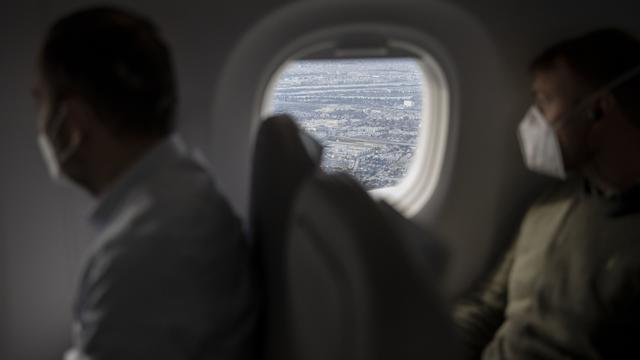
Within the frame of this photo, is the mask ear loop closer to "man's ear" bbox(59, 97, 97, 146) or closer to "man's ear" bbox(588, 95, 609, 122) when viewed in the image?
"man's ear" bbox(588, 95, 609, 122)

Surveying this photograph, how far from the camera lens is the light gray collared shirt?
3.02ft

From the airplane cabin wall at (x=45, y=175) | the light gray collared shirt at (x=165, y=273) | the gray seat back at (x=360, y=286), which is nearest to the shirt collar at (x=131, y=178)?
the light gray collared shirt at (x=165, y=273)

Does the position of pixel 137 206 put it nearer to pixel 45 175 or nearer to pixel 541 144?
pixel 45 175

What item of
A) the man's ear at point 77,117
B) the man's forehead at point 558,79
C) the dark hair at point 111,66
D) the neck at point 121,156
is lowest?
the man's forehead at point 558,79

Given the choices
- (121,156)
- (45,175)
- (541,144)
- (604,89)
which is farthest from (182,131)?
(604,89)

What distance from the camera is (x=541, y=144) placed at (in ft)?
5.70

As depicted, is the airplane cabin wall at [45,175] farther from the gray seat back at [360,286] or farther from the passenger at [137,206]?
the gray seat back at [360,286]

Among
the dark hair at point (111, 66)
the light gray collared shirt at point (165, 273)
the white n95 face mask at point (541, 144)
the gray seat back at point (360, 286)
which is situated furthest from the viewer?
the white n95 face mask at point (541, 144)

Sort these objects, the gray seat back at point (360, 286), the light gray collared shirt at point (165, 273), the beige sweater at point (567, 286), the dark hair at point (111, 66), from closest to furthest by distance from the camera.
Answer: the gray seat back at point (360, 286)
the light gray collared shirt at point (165, 273)
the dark hair at point (111, 66)
the beige sweater at point (567, 286)

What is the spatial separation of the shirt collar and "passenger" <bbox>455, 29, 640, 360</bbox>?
0.98m

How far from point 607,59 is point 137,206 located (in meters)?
1.22

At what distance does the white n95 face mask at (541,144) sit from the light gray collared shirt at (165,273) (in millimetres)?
974

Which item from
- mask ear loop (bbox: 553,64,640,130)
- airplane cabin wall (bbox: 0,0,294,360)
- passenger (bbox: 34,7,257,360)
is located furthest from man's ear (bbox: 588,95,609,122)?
passenger (bbox: 34,7,257,360)

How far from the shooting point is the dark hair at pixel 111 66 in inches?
40.3
